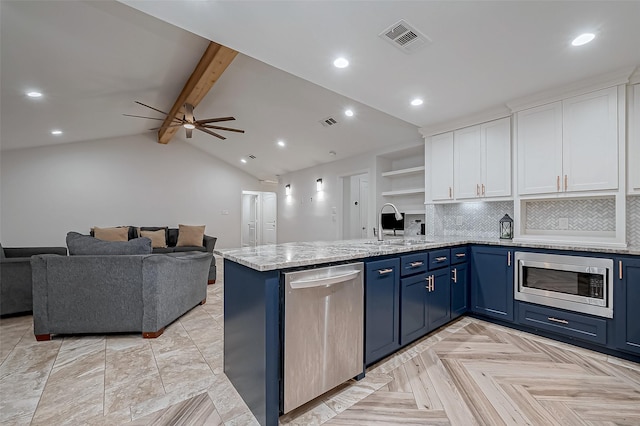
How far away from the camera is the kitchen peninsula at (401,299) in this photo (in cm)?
149

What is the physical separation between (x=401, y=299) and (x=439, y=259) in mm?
718

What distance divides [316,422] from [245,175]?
7.71 metres

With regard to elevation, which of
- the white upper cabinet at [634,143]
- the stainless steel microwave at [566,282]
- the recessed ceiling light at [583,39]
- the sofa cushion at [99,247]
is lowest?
the stainless steel microwave at [566,282]

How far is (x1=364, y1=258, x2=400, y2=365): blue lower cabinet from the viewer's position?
1.97m

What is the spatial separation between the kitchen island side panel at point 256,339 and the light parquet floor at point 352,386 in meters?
0.14

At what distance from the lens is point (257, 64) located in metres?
3.58

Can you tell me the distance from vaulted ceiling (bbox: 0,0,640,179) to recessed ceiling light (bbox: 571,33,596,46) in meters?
0.05

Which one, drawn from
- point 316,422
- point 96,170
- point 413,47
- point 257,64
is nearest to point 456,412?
point 316,422

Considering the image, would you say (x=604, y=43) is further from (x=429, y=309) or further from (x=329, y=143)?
(x=329, y=143)

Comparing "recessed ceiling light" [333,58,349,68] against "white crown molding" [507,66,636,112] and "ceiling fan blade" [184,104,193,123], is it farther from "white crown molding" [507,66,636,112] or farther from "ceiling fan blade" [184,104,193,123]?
"ceiling fan blade" [184,104,193,123]

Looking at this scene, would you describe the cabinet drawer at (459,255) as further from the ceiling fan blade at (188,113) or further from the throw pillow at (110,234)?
the throw pillow at (110,234)

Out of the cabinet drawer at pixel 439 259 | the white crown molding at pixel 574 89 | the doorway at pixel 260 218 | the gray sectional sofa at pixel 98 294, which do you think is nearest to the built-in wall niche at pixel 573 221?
the cabinet drawer at pixel 439 259

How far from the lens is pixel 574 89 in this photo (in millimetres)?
2604

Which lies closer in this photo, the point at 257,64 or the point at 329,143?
the point at 257,64
